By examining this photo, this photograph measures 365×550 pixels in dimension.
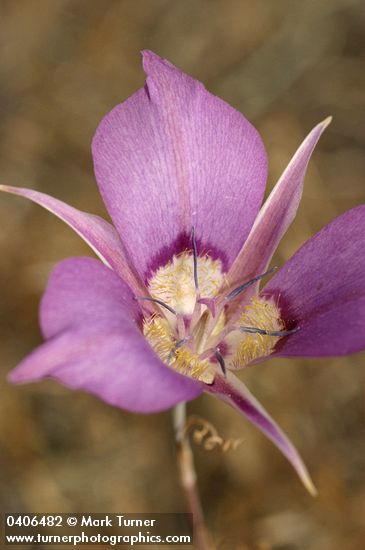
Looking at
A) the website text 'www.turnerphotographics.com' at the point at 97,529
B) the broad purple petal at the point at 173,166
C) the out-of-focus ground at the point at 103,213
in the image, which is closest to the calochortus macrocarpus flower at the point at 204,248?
the broad purple petal at the point at 173,166

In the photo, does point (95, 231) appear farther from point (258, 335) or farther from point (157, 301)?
point (258, 335)

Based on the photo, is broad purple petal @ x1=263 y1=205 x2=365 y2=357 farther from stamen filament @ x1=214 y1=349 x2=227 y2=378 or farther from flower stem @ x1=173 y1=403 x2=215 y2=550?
flower stem @ x1=173 y1=403 x2=215 y2=550

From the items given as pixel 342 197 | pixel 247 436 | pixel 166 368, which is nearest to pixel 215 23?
pixel 342 197

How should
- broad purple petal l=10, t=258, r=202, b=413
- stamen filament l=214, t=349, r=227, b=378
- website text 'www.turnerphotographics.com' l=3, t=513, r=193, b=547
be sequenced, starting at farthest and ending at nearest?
website text 'www.turnerphotographics.com' l=3, t=513, r=193, b=547
stamen filament l=214, t=349, r=227, b=378
broad purple petal l=10, t=258, r=202, b=413

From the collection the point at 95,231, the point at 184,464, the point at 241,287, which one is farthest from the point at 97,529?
the point at 95,231

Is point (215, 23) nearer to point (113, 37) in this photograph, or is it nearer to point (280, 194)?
point (113, 37)

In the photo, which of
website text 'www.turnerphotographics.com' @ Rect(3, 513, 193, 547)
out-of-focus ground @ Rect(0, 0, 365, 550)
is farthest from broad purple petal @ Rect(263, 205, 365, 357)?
website text 'www.turnerphotographics.com' @ Rect(3, 513, 193, 547)
